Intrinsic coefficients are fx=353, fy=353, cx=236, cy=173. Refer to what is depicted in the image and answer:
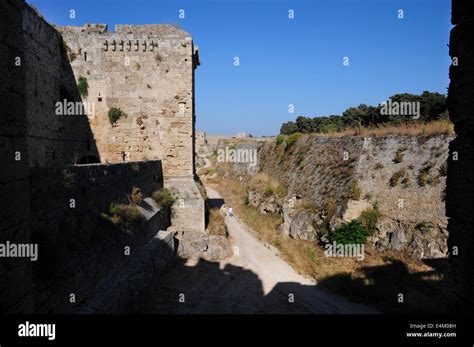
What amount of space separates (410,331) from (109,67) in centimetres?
1555

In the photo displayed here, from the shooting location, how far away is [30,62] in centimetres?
1173

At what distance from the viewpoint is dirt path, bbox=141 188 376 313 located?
33.8 feet

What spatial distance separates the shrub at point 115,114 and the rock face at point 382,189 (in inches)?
395

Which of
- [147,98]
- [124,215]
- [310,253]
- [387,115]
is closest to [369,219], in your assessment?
[310,253]

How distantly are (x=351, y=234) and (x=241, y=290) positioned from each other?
5912 mm

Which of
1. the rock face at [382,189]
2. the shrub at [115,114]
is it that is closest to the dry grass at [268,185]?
the rock face at [382,189]

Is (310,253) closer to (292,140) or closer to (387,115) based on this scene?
(292,140)

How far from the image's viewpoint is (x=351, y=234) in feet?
49.5

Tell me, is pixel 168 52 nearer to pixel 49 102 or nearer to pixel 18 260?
pixel 49 102

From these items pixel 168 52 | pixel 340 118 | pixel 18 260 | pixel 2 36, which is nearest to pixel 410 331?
pixel 18 260

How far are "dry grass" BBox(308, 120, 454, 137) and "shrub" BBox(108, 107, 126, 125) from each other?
1217 cm

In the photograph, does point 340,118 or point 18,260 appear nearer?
point 18,260

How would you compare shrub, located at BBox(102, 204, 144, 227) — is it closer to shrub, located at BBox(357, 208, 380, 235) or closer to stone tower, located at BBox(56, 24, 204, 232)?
stone tower, located at BBox(56, 24, 204, 232)

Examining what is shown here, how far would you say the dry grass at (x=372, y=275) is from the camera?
10.7 meters
